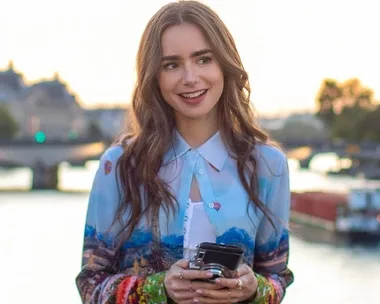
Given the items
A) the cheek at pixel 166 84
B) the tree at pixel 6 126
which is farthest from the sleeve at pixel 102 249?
the tree at pixel 6 126

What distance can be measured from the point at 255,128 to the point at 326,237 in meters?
15.1

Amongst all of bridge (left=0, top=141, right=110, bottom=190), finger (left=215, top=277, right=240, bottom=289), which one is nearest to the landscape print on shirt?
finger (left=215, top=277, right=240, bottom=289)

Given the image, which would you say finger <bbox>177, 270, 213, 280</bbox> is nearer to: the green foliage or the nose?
Result: the nose

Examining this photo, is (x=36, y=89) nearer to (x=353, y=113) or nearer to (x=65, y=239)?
(x=353, y=113)

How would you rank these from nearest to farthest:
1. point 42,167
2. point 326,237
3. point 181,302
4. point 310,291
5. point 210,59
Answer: point 181,302 → point 210,59 → point 310,291 → point 326,237 → point 42,167

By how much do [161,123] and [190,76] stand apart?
73mm

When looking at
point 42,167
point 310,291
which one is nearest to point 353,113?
point 42,167

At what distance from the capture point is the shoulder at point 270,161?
121 cm

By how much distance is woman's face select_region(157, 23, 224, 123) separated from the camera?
1.17 metres

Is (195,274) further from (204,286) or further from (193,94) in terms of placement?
(193,94)

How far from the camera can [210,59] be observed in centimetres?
119

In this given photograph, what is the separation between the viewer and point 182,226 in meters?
1.16

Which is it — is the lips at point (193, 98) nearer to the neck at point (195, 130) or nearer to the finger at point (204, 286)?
the neck at point (195, 130)

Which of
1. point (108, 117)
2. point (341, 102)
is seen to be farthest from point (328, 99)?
point (108, 117)
